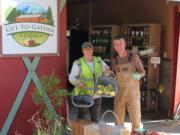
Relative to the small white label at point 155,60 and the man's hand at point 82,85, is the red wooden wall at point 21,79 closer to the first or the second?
the man's hand at point 82,85

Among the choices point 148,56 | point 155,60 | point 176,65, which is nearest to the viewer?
point 176,65

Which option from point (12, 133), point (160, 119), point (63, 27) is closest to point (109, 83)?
point (63, 27)

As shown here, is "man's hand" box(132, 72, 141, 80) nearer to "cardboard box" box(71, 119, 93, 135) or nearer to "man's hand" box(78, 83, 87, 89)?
"man's hand" box(78, 83, 87, 89)

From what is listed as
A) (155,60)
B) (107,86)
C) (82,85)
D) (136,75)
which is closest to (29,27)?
(82,85)

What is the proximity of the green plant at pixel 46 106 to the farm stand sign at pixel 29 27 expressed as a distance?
47 centimetres

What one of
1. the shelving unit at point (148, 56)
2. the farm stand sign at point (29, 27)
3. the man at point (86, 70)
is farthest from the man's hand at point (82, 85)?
the shelving unit at point (148, 56)

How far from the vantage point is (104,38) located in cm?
1058

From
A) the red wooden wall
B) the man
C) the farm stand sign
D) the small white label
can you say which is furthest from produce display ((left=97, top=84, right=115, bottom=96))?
the small white label

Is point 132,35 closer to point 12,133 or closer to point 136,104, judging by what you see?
point 136,104

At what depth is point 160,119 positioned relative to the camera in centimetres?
873

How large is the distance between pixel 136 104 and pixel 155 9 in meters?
4.33

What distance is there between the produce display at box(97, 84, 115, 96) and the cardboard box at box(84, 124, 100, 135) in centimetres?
50

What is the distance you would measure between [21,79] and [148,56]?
4265mm

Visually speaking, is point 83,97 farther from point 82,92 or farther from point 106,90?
point 106,90
